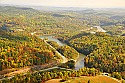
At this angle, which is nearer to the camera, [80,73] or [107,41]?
[80,73]

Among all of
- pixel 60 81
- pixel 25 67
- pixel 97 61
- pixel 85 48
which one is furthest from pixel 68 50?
pixel 60 81

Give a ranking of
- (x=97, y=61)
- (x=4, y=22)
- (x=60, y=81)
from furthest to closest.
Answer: (x=4, y=22)
(x=97, y=61)
(x=60, y=81)

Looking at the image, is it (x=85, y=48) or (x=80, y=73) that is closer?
(x=80, y=73)

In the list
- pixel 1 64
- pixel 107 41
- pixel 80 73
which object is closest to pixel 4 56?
pixel 1 64

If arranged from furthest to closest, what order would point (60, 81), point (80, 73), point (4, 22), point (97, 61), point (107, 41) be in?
point (4, 22) → point (107, 41) → point (97, 61) → point (80, 73) → point (60, 81)

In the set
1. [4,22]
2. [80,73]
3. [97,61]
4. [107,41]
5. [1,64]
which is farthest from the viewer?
[4,22]

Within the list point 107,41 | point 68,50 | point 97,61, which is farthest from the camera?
point 107,41

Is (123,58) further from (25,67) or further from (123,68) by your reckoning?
(25,67)

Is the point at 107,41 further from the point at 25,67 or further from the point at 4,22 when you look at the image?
the point at 4,22
